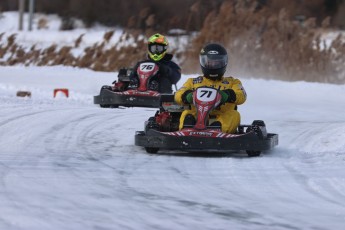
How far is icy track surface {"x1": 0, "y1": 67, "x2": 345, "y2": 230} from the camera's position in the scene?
6.04 m

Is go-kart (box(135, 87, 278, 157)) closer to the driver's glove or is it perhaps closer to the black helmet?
the driver's glove

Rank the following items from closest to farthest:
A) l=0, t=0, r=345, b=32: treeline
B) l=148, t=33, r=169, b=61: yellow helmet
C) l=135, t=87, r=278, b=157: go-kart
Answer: l=135, t=87, r=278, b=157: go-kart → l=148, t=33, r=169, b=61: yellow helmet → l=0, t=0, r=345, b=32: treeline

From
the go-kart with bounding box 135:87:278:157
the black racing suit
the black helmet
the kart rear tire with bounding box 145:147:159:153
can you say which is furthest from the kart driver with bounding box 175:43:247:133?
the black racing suit

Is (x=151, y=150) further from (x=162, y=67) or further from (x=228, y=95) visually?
(x=162, y=67)

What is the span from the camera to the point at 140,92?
16641 mm

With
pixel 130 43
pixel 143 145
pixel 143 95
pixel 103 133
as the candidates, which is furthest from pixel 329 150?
pixel 130 43

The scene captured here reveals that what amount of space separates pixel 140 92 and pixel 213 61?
6018 mm

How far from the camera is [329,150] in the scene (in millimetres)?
10539

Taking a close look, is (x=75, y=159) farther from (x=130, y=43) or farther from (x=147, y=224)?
(x=130, y=43)

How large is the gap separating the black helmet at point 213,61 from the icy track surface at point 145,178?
1.15 m

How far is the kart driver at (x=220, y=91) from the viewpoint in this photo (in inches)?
404

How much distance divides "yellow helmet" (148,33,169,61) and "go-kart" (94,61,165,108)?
1.10 feet

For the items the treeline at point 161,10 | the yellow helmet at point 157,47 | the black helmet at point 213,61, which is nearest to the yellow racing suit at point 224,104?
the black helmet at point 213,61

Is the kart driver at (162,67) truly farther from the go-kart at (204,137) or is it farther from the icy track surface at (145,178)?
the go-kart at (204,137)
